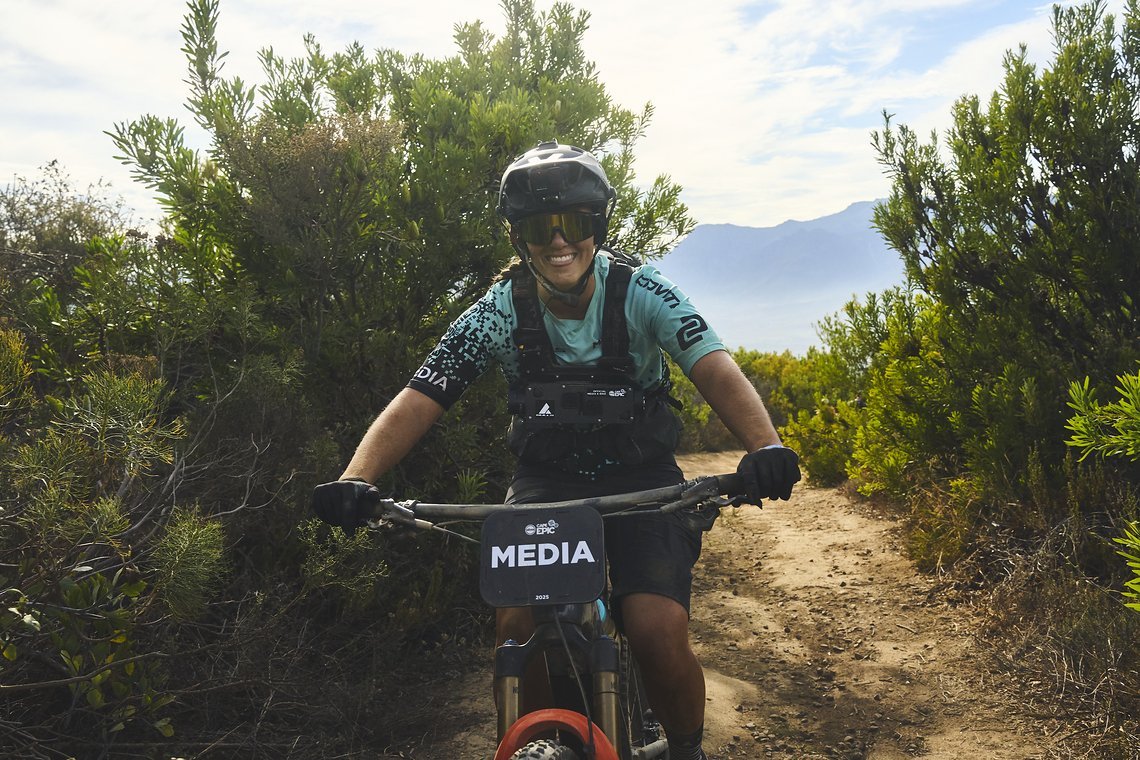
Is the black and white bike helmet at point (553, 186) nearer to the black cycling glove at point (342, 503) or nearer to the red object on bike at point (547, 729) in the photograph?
the black cycling glove at point (342, 503)

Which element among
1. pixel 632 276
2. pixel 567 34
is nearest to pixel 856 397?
pixel 567 34

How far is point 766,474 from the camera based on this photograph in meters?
2.18

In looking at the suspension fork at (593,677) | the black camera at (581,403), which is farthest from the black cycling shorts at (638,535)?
the suspension fork at (593,677)

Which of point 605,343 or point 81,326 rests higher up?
point 81,326

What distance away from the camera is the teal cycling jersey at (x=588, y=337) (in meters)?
2.84

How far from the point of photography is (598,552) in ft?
7.08

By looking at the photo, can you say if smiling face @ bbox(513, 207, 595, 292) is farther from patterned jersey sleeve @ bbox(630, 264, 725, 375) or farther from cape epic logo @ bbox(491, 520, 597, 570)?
cape epic logo @ bbox(491, 520, 597, 570)

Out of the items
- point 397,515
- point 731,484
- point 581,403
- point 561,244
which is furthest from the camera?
point 561,244

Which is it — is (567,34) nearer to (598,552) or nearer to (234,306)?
(234,306)

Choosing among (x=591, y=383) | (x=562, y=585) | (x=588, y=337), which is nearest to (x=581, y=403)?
(x=591, y=383)

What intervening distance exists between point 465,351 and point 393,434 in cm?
41

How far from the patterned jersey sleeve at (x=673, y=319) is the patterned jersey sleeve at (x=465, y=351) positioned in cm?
51

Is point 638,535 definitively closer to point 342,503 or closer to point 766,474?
point 766,474

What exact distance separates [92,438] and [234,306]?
169 cm
